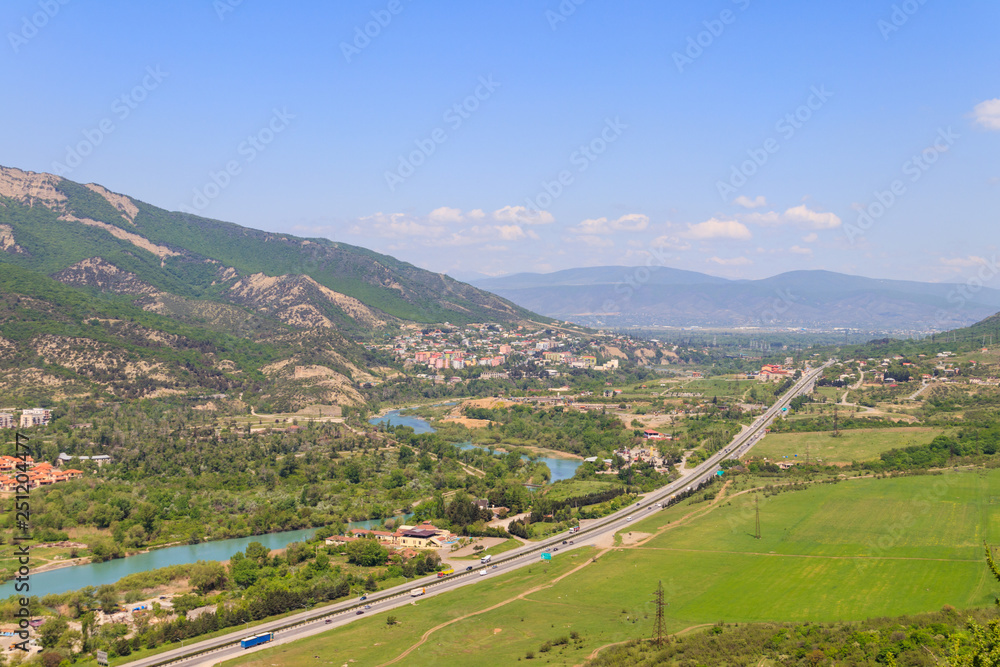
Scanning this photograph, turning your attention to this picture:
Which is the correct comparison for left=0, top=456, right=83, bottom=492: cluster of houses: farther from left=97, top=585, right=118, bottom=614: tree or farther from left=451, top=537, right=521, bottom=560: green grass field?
left=451, top=537, right=521, bottom=560: green grass field

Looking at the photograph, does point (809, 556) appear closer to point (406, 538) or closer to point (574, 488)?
point (574, 488)

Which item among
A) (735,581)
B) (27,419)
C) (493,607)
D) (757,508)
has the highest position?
(27,419)

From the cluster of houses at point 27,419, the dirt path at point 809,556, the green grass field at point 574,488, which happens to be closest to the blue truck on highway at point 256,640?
the dirt path at point 809,556

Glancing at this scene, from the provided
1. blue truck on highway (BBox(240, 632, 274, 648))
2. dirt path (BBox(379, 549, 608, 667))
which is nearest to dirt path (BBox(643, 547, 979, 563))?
dirt path (BBox(379, 549, 608, 667))

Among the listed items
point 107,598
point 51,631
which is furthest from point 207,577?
point 51,631

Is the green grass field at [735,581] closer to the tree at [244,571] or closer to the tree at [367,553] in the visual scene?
the tree at [367,553]

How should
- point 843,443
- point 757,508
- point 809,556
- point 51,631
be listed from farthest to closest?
1. point 843,443
2. point 757,508
3. point 809,556
4. point 51,631

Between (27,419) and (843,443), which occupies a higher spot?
(27,419)

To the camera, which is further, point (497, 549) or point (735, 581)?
→ point (497, 549)
